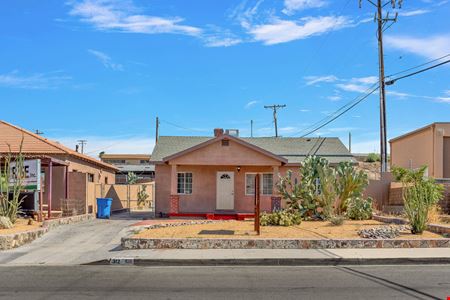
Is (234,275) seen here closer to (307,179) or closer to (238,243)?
(238,243)

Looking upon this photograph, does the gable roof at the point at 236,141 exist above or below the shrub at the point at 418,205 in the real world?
above

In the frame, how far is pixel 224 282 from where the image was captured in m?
9.70

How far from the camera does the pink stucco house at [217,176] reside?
25.3m

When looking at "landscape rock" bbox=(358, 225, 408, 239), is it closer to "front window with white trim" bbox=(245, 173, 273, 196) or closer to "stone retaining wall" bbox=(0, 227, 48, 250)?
"stone retaining wall" bbox=(0, 227, 48, 250)

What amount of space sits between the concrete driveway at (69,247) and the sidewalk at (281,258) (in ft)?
3.41

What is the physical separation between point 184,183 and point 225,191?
215 cm

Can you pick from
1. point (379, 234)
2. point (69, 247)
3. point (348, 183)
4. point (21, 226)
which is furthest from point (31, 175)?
point (379, 234)

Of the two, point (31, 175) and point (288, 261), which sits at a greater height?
point (31, 175)

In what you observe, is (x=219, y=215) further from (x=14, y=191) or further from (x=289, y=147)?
(x=14, y=191)

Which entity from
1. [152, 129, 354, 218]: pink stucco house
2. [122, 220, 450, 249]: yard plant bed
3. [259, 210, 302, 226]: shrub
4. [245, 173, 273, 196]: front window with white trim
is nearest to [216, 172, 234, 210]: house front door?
[152, 129, 354, 218]: pink stucco house

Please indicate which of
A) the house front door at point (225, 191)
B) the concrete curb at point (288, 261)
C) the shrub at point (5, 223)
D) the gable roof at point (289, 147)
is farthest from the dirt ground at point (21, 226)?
the house front door at point (225, 191)

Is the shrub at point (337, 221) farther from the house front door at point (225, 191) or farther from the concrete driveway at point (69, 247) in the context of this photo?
the house front door at point (225, 191)

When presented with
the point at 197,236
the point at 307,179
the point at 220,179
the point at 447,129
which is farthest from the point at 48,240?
the point at 447,129

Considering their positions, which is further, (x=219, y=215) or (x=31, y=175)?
(x=219, y=215)
